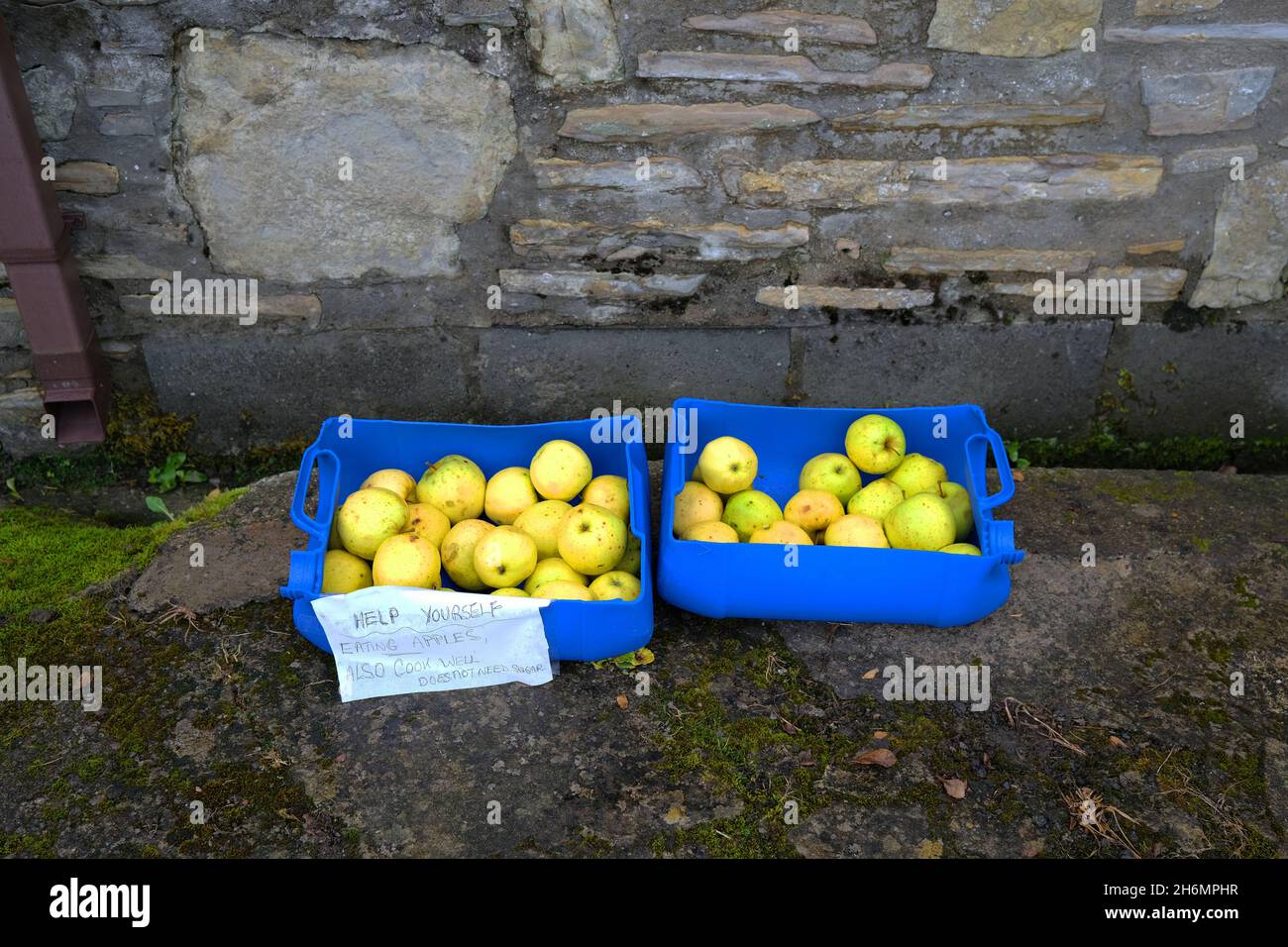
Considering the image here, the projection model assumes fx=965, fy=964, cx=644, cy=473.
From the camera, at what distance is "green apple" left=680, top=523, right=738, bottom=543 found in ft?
9.16

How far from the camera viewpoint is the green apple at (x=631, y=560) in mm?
2791

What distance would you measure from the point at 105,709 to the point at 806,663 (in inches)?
75.7

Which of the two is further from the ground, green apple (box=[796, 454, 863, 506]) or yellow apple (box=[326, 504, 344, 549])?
green apple (box=[796, 454, 863, 506])

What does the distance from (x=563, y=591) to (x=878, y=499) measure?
100cm

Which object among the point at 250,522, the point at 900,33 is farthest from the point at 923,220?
the point at 250,522

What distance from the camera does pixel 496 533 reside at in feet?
8.88

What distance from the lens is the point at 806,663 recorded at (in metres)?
2.75

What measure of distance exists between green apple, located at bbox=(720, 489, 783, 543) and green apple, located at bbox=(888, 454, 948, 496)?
0.40 metres

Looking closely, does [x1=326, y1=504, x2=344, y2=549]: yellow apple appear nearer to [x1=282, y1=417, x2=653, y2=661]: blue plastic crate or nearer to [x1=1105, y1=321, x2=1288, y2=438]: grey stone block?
[x1=282, y1=417, x2=653, y2=661]: blue plastic crate

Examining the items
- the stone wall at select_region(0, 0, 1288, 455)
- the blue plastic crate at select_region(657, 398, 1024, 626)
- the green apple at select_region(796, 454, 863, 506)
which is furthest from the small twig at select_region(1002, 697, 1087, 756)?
the stone wall at select_region(0, 0, 1288, 455)

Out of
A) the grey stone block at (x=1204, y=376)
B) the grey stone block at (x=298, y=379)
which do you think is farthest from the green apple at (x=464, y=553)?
the grey stone block at (x=1204, y=376)

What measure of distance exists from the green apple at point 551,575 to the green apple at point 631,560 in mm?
119
